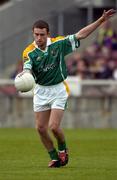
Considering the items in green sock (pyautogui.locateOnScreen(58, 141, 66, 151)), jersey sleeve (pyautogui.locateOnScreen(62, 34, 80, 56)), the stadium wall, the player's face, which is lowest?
the stadium wall

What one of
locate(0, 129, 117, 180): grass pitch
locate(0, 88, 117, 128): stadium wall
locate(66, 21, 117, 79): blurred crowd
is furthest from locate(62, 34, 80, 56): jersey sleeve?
locate(66, 21, 117, 79): blurred crowd

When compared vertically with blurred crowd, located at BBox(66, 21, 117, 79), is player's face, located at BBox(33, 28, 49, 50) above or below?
above

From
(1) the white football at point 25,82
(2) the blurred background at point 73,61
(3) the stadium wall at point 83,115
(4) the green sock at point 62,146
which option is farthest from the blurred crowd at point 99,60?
(1) the white football at point 25,82

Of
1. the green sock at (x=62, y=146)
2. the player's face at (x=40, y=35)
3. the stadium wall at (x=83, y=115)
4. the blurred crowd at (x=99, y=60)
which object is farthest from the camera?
the blurred crowd at (x=99, y=60)

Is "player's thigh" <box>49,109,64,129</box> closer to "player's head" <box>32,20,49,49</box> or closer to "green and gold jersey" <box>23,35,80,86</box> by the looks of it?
"green and gold jersey" <box>23,35,80,86</box>

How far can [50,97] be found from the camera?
14.7 m

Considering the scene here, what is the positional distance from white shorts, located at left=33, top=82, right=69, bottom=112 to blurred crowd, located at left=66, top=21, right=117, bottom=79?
51.2 feet

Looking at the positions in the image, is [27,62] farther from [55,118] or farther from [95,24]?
[95,24]

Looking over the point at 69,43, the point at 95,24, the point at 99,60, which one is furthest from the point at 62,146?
the point at 99,60

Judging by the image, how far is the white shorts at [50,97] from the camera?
14656mm

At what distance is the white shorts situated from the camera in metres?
14.7

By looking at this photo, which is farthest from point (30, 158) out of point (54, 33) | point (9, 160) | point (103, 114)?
point (54, 33)

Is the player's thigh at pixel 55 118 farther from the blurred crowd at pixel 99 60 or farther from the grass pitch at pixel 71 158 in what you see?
the blurred crowd at pixel 99 60

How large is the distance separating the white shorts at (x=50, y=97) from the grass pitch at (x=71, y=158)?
99 centimetres
